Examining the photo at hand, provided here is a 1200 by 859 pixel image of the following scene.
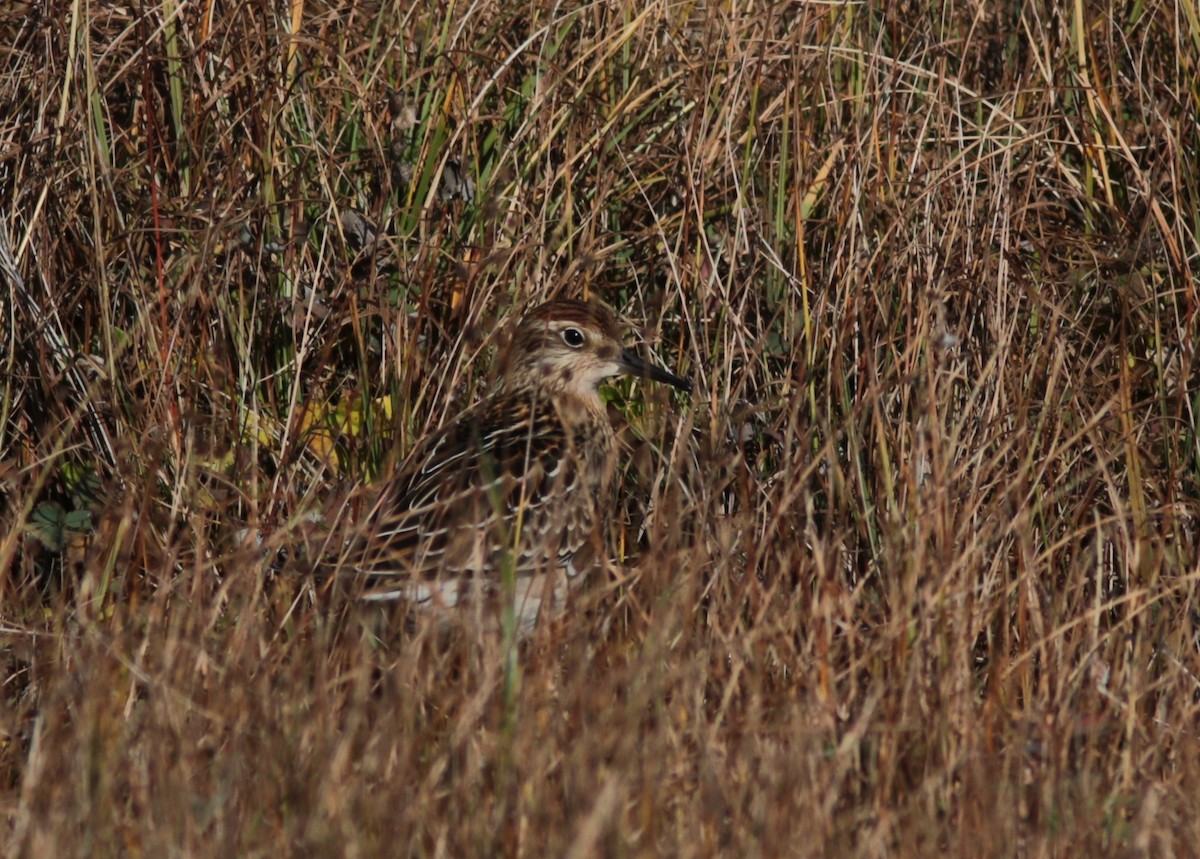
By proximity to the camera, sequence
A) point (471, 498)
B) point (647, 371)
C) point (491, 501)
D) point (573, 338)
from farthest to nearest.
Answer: point (573, 338)
point (647, 371)
point (471, 498)
point (491, 501)

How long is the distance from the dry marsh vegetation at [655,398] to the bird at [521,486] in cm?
13

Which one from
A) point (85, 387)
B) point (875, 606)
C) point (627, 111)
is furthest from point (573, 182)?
point (875, 606)

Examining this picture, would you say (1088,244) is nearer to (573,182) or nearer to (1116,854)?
(573,182)

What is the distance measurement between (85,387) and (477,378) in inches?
42.1

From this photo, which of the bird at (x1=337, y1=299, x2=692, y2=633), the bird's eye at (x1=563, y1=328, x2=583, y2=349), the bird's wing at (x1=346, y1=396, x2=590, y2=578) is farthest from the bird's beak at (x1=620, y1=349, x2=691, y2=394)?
the bird's wing at (x1=346, y1=396, x2=590, y2=578)

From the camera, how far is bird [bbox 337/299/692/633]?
4199 millimetres

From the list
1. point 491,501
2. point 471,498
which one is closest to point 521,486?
point 471,498

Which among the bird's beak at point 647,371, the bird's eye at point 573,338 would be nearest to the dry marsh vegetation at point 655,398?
the bird's beak at point 647,371

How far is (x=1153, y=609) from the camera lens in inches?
177

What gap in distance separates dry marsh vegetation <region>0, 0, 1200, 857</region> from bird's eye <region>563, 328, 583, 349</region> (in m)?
0.28

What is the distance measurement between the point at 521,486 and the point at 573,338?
0.54 metres

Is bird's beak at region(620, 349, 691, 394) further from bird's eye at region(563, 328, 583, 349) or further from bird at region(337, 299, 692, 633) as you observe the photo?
bird's eye at region(563, 328, 583, 349)

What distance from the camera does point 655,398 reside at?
4.95 metres

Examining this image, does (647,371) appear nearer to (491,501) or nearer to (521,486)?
(521,486)
